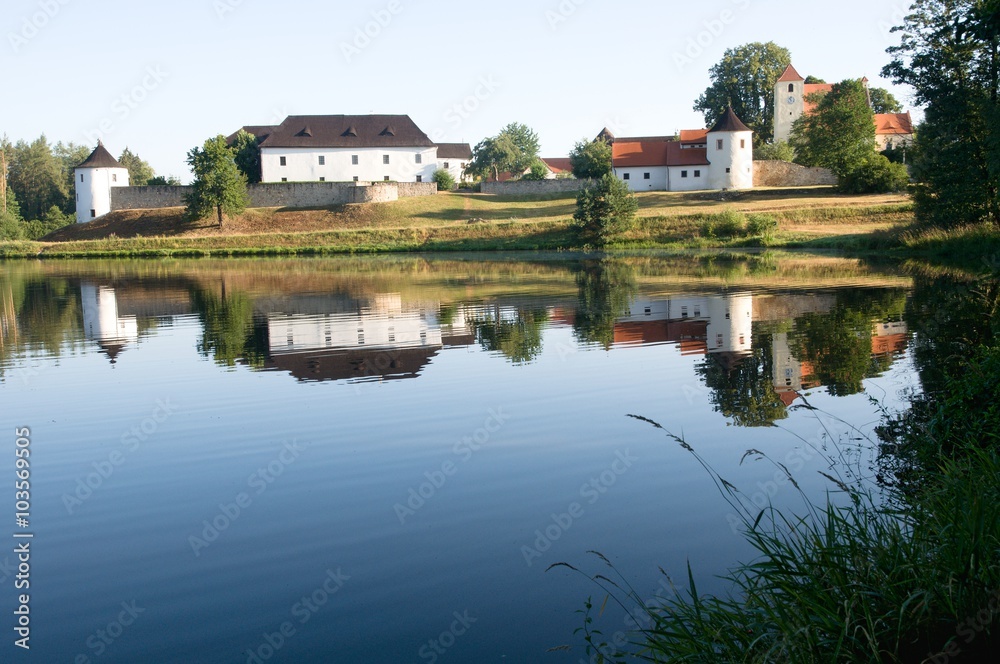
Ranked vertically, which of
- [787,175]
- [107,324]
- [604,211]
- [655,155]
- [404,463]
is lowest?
[404,463]

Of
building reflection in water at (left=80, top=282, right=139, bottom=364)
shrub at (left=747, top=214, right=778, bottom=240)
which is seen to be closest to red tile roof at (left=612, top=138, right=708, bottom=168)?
shrub at (left=747, top=214, right=778, bottom=240)

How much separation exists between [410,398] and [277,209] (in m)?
67.4

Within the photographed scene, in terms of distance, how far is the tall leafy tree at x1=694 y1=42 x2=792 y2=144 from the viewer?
92312 mm

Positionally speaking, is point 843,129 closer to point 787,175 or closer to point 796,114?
point 787,175

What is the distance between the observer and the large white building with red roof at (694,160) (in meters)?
76.5

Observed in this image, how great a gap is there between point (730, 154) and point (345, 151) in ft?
116

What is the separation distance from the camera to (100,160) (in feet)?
271

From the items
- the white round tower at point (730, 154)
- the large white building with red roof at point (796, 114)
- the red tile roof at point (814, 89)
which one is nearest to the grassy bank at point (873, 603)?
the white round tower at point (730, 154)

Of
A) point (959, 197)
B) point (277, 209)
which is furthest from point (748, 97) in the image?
point (959, 197)

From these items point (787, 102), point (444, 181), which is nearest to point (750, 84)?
point (787, 102)

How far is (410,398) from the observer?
1408 cm

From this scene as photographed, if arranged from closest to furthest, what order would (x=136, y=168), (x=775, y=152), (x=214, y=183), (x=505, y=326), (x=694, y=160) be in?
(x=505, y=326) → (x=214, y=183) → (x=694, y=160) → (x=775, y=152) → (x=136, y=168)

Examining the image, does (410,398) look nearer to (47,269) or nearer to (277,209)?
(47,269)

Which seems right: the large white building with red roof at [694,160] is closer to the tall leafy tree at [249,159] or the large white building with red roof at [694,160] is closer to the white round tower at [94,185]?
the tall leafy tree at [249,159]
